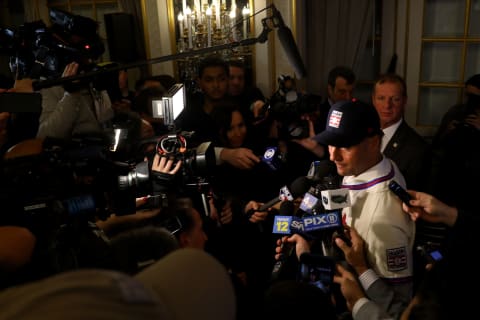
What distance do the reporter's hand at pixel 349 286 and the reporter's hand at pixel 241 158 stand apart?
0.87 m

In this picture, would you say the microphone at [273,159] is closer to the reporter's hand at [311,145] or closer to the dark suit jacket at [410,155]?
the reporter's hand at [311,145]

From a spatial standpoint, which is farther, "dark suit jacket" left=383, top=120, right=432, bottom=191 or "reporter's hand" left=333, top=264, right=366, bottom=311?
"dark suit jacket" left=383, top=120, right=432, bottom=191

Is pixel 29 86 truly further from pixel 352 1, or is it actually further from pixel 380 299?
pixel 352 1

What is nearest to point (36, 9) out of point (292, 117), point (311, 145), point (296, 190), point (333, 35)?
point (333, 35)

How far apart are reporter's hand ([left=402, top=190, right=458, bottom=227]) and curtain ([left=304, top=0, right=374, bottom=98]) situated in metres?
2.21

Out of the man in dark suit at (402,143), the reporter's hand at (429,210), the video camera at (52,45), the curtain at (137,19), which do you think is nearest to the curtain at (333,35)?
the man in dark suit at (402,143)

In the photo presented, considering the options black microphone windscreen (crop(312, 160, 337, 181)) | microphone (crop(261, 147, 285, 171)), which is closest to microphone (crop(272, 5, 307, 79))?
black microphone windscreen (crop(312, 160, 337, 181))

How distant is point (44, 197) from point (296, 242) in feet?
2.18

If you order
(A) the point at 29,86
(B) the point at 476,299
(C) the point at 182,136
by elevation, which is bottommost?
(B) the point at 476,299

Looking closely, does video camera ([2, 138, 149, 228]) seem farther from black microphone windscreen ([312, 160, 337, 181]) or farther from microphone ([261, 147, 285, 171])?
microphone ([261, 147, 285, 171])

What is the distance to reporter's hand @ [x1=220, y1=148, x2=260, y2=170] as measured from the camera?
6.61 feet

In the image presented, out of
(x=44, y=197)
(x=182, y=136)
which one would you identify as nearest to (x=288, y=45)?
(x=182, y=136)

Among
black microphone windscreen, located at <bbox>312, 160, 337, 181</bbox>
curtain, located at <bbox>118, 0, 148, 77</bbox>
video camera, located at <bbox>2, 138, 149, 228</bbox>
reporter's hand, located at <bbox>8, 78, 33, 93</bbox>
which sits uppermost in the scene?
curtain, located at <bbox>118, 0, 148, 77</bbox>

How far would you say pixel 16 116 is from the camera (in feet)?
4.71
